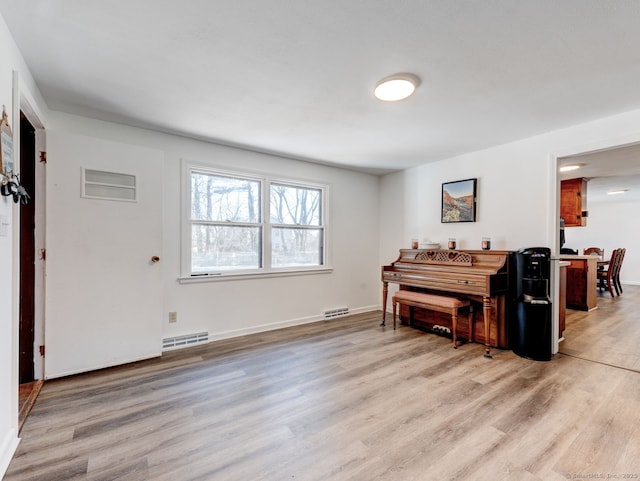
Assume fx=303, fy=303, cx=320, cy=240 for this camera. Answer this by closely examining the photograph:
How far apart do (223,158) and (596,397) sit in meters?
3.99

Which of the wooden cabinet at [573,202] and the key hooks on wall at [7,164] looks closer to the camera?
the key hooks on wall at [7,164]

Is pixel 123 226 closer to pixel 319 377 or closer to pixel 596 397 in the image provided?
pixel 319 377

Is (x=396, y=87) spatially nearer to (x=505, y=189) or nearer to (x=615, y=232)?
(x=505, y=189)

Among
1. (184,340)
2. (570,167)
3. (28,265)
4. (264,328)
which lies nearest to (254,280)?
(264,328)

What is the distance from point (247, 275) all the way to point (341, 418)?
2.15 metres

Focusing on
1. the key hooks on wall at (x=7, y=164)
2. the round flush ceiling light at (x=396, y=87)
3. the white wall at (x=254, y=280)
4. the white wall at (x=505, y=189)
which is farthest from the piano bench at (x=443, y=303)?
the key hooks on wall at (x=7, y=164)

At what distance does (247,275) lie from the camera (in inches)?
146

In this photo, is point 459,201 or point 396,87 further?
point 459,201

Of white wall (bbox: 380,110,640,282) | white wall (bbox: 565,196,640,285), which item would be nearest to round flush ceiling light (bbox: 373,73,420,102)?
white wall (bbox: 380,110,640,282)

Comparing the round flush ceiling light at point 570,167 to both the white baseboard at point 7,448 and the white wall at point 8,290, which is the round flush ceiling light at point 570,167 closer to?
the white wall at point 8,290

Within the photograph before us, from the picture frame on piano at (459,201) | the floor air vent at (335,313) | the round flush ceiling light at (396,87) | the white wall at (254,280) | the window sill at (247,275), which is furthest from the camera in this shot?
the floor air vent at (335,313)

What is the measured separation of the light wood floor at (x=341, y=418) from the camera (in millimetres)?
1522

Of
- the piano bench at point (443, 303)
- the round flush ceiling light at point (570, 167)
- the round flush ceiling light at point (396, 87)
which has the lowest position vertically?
the piano bench at point (443, 303)

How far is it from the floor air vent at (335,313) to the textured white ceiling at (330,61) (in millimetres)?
2547
